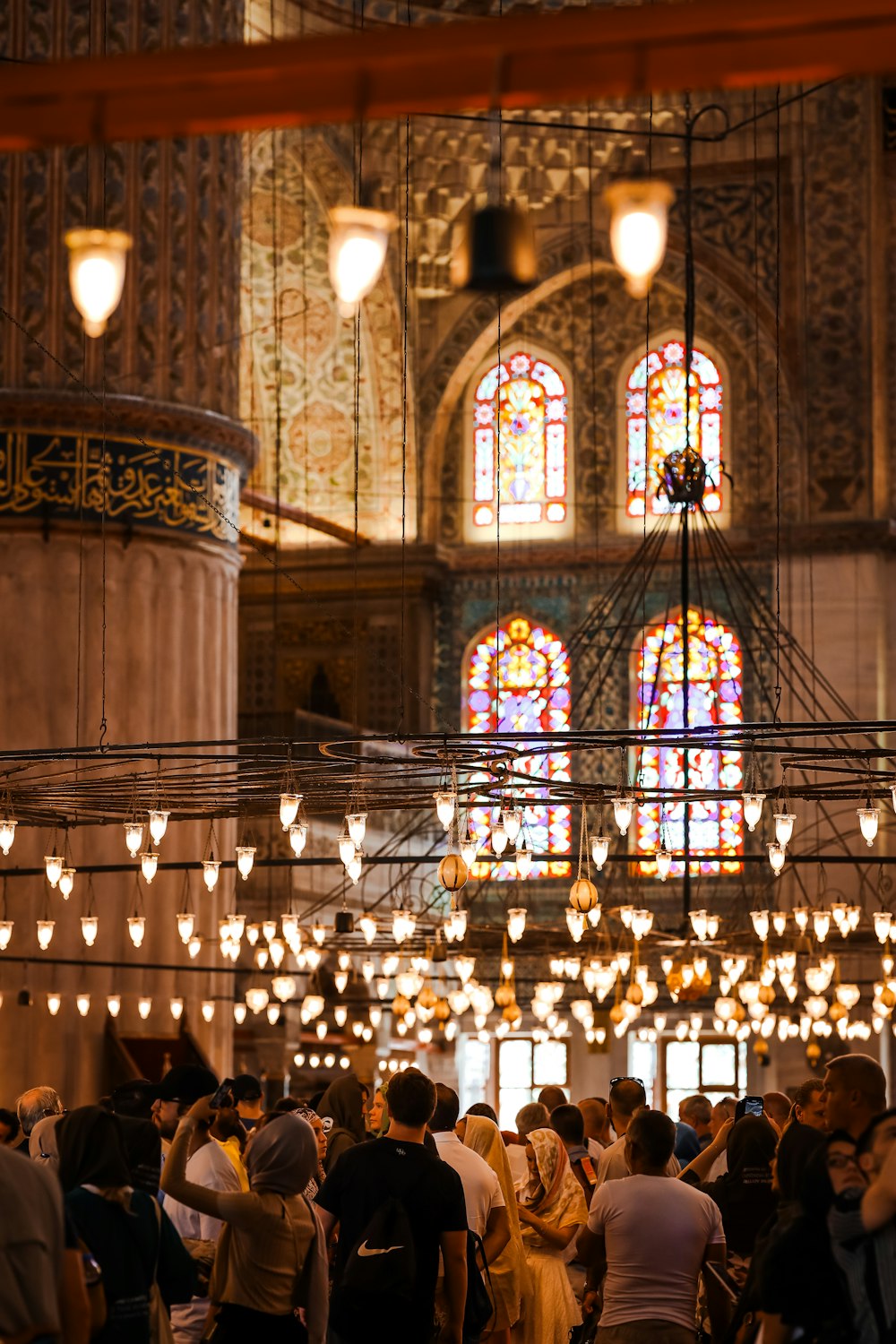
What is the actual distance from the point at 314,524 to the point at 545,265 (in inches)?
160

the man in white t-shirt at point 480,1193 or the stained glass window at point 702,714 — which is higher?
the stained glass window at point 702,714

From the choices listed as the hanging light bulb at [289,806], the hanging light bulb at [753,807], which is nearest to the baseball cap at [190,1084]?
the hanging light bulb at [289,806]

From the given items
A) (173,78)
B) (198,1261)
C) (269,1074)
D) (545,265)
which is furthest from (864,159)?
(173,78)

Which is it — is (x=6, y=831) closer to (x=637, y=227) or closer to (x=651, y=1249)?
(x=651, y=1249)

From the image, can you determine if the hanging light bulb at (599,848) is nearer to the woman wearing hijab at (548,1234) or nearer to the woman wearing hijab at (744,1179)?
the woman wearing hijab at (548,1234)

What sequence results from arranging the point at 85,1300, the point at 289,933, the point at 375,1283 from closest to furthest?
1. the point at 85,1300
2. the point at 375,1283
3. the point at 289,933

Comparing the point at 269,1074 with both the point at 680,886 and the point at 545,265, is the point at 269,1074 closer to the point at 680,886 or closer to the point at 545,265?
the point at 680,886

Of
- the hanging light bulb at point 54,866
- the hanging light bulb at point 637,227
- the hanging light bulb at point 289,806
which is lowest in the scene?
the hanging light bulb at point 54,866

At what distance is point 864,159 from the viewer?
2436cm

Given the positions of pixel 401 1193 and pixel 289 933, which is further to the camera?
pixel 289 933

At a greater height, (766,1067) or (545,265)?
(545,265)

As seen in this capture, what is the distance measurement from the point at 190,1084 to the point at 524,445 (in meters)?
19.8

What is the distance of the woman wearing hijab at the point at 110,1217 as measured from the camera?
550cm

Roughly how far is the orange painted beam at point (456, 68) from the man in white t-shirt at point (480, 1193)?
160 inches
